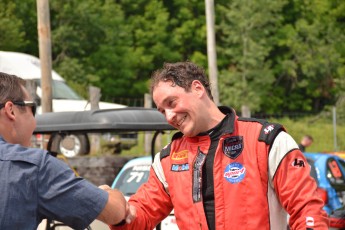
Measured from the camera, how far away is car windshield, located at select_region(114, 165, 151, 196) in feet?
34.7

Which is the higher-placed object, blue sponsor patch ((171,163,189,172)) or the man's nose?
the man's nose

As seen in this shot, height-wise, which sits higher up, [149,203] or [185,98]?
[185,98]

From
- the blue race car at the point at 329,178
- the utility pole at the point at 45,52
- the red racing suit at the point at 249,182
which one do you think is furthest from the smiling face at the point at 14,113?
the utility pole at the point at 45,52

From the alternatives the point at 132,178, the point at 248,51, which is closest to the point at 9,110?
the point at 132,178

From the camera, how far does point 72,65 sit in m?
41.9

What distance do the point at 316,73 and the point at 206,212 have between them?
4315cm

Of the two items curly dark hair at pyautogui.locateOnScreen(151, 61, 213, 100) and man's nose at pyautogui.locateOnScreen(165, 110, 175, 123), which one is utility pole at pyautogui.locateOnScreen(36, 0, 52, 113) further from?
man's nose at pyautogui.locateOnScreen(165, 110, 175, 123)

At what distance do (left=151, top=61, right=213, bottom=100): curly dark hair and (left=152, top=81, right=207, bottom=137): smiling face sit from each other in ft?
0.07

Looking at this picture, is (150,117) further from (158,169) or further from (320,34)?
(320,34)

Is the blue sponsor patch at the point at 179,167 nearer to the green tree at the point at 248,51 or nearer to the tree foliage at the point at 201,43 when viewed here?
the green tree at the point at 248,51

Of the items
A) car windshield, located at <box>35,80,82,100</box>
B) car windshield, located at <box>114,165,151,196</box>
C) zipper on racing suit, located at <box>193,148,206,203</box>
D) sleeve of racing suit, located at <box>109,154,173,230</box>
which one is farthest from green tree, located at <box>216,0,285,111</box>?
zipper on racing suit, located at <box>193,148,206,203</box>

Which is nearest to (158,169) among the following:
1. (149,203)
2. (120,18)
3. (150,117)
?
(149,203)

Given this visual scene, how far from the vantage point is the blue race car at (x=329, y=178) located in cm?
1314

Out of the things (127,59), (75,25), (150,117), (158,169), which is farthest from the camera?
(127,59)
